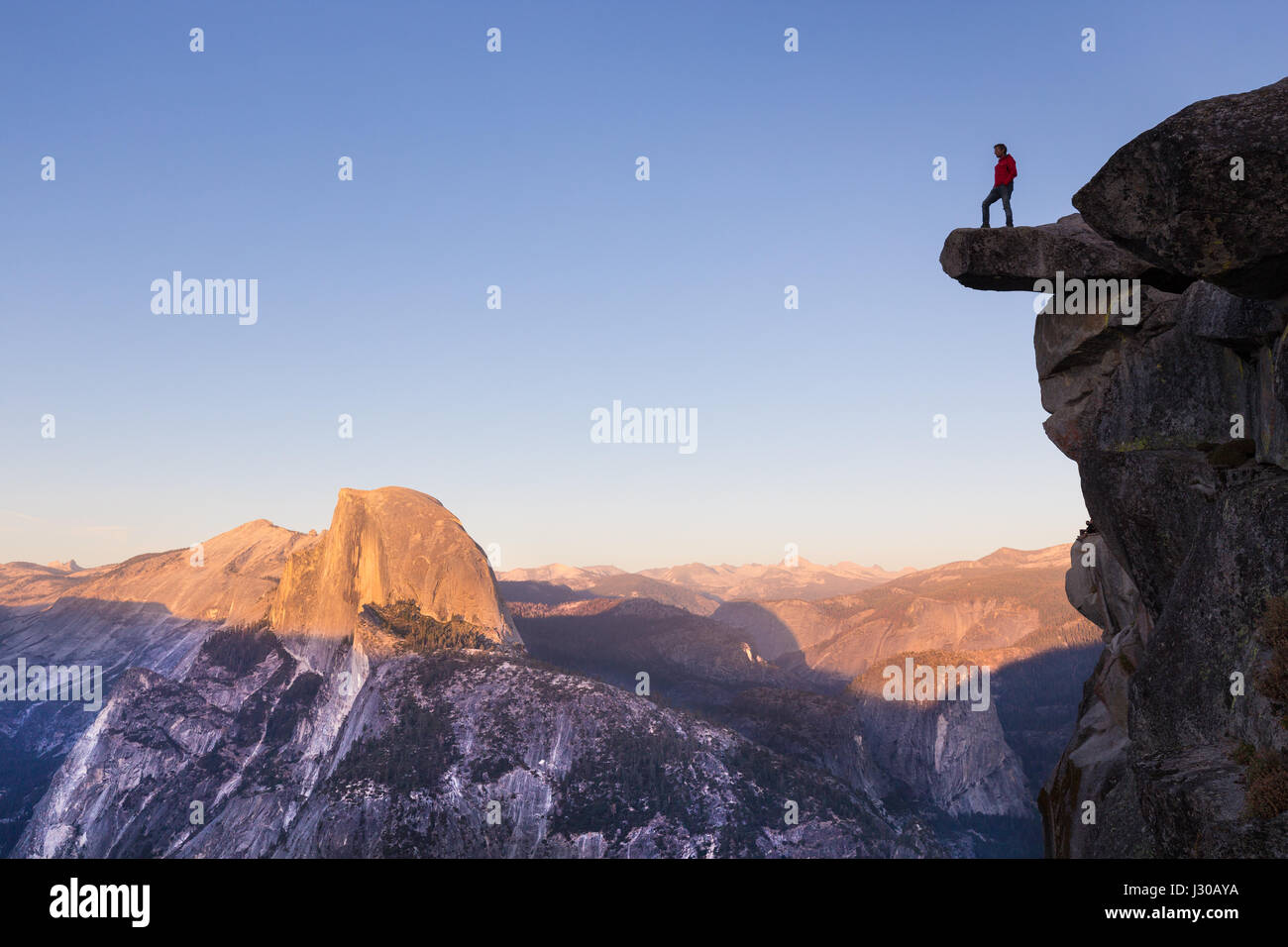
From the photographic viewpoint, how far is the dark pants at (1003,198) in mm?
29391

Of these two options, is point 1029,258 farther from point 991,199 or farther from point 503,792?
point 503,792

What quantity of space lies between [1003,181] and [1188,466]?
1127 cm

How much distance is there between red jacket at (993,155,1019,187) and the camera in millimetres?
28578

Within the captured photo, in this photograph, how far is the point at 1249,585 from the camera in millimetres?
20641

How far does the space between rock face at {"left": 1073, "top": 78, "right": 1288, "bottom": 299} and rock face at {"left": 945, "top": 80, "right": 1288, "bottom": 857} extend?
40 millimetres

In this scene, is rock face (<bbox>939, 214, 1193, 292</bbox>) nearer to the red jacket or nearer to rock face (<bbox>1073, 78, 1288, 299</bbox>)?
the red jacket

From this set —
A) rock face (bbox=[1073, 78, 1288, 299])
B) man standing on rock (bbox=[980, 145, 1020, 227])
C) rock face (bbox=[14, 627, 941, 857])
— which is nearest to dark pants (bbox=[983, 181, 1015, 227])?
man standing on rock (bbox=[980, 145, 1020, 227])

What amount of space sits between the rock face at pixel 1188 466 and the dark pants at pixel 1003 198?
32.3 inches

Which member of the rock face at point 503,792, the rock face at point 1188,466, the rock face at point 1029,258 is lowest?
the rock face at point 503,792

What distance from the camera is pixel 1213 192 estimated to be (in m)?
19.1

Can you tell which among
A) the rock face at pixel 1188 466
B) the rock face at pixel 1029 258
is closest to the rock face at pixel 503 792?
the rock face at pixel 1188 466

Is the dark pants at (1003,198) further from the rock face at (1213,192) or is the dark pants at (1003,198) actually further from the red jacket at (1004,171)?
the rock face at (1213,192)

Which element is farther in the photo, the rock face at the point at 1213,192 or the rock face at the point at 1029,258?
the rock face at the point at 1029,258
